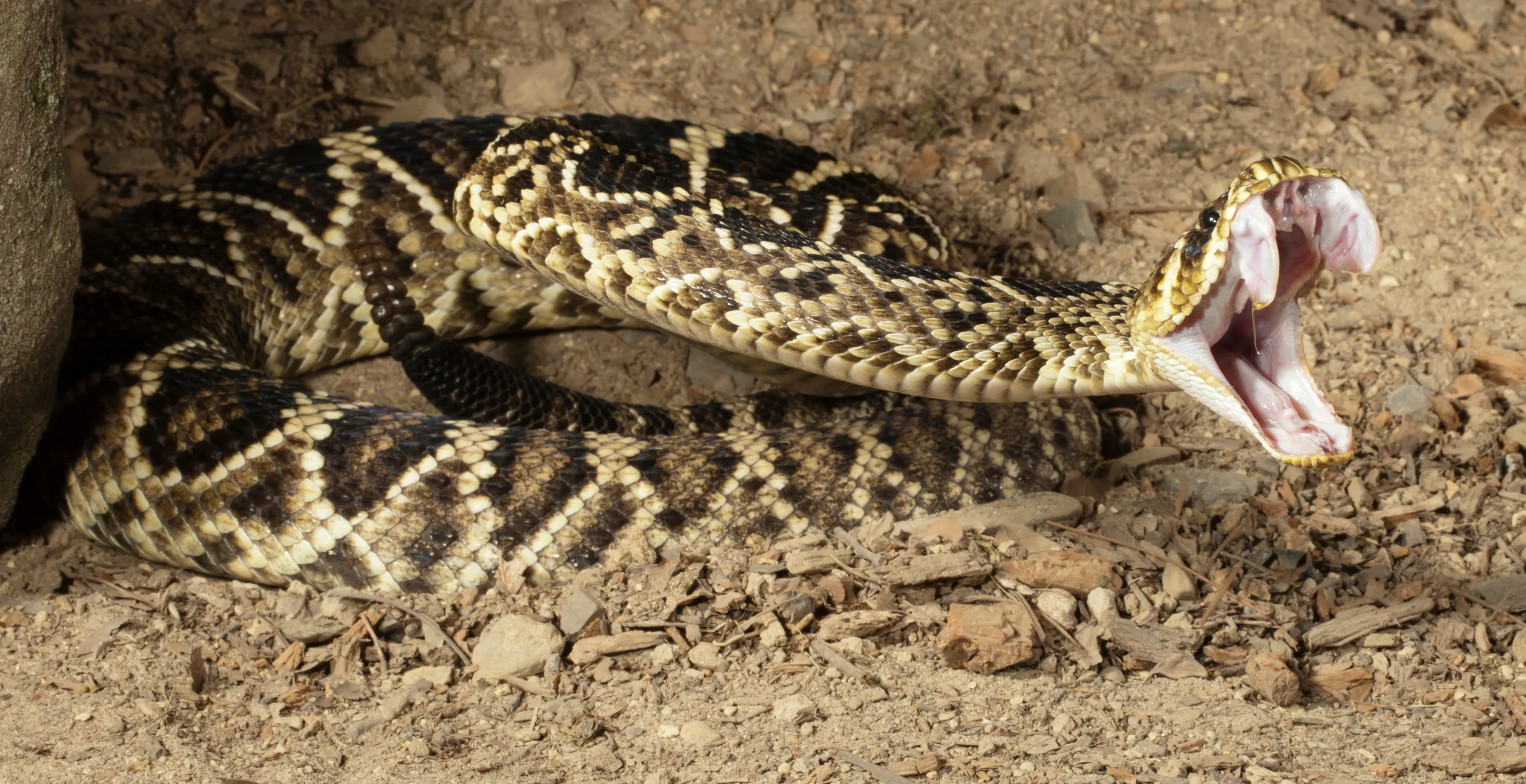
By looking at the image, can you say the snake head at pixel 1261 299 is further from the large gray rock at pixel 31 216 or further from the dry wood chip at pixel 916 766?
the large gray rock at pixel 31 216

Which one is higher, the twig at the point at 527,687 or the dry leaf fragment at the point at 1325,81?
the dry leaf fragment at the point at 1325,81

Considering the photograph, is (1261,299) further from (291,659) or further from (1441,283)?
(291,659)

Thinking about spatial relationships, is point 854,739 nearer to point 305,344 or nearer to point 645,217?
point 645,217

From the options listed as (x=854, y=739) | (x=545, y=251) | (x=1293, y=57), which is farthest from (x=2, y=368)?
(x=1293, y=57)

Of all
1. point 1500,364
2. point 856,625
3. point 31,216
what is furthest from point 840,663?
point 1500,364

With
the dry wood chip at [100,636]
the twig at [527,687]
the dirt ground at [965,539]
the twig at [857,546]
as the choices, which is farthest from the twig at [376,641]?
the twig at [857,546]

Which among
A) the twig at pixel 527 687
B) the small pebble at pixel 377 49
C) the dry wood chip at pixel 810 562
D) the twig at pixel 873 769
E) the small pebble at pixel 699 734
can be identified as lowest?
the twig at pixel 527 687
